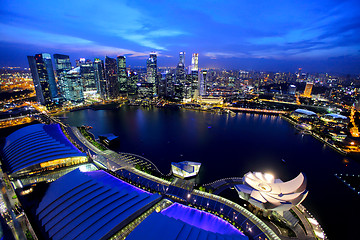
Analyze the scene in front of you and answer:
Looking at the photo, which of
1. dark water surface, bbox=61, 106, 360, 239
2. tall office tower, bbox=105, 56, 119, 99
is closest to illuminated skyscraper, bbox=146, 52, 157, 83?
tall office tower, bbox=105, 56, 119, 99

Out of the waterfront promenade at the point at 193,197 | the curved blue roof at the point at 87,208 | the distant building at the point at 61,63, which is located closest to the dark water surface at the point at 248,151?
the waterfront promenade at the point at 193,197

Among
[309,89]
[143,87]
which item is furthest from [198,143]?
[309,89]

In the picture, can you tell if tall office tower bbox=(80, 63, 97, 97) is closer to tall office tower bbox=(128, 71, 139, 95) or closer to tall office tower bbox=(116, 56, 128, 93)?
tall office tower bbox=(116, 56, 128, 93)

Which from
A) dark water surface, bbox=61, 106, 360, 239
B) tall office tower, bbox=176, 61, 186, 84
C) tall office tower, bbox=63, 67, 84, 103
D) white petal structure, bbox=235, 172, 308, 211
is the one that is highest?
tall office tower, bbox=176, 61, 186, 84

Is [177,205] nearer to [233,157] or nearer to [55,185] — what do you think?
[55,185]

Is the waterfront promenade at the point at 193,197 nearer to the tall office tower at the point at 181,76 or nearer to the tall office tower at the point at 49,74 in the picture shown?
the tall office tower at the point at 49,74

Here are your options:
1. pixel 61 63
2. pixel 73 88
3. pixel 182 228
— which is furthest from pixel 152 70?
pixel 182 228

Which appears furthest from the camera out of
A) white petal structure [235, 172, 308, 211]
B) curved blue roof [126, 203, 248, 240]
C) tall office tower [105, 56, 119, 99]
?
tall office tower [105, 56, 119, 99]
